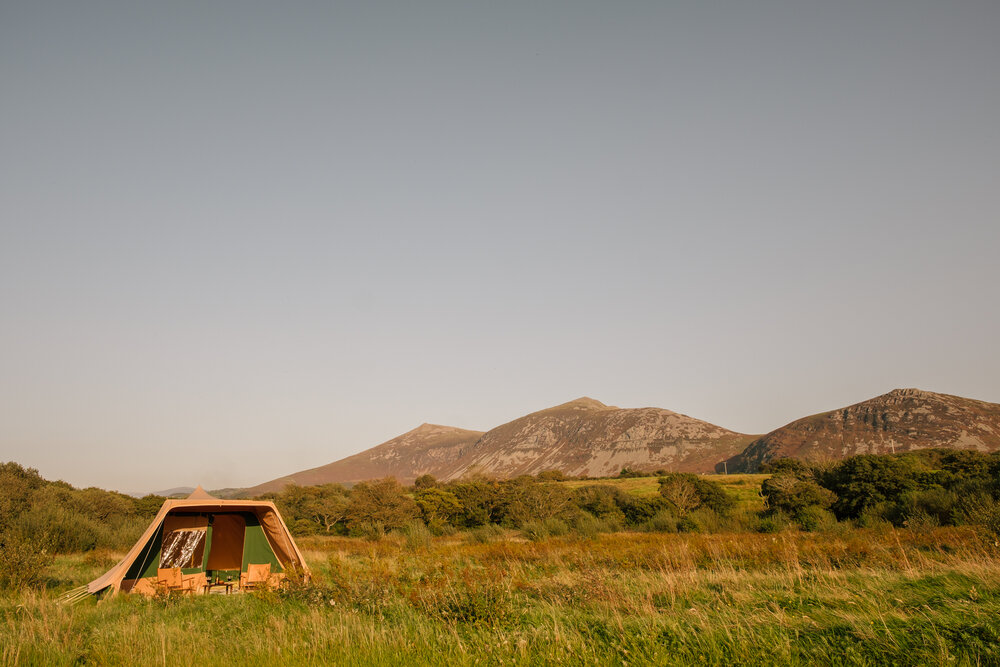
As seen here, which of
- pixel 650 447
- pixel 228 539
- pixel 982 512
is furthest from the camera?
pixel 650 447

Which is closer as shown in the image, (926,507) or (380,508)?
(926,507)

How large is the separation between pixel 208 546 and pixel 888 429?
148 metres

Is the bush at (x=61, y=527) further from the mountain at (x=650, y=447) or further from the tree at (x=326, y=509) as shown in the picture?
the mountain at (x=650, y=447)

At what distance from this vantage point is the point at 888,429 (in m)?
124

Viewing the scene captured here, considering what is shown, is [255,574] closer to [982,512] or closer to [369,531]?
[369,531]

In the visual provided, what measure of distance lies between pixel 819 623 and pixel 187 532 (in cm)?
1701

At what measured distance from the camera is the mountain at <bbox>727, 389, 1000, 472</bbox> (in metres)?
113

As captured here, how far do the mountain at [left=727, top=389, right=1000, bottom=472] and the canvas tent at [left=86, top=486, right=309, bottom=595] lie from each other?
399ft

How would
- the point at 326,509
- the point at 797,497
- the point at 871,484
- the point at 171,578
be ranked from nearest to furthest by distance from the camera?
the point at 171,578 < the point at 871,484 < the point at 797,497 < the point at 326,509

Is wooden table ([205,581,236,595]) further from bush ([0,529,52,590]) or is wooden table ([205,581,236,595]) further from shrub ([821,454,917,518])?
shrub ([821,454,917,518])

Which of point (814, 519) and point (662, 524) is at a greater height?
point (814, 519)

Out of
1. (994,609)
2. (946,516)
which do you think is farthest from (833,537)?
(994,609)

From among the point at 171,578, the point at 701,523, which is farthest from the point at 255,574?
the point at 701,523

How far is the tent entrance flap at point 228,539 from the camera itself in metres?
17.5
